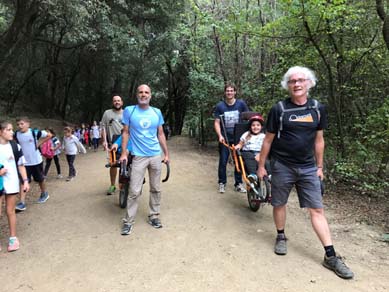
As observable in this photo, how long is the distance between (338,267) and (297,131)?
4.81ft

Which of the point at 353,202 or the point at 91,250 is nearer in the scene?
the point at 91,250

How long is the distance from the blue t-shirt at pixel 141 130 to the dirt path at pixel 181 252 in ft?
3.61

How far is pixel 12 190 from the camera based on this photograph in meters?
4.51

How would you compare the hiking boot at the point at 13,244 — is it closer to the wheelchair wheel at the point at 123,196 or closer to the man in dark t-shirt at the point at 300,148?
the wheelchair wheel at the point at 123,196

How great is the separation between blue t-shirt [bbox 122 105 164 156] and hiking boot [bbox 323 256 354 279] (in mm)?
2549

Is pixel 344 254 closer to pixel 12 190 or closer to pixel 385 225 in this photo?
pixel 385 225

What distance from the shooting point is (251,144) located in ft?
19.7

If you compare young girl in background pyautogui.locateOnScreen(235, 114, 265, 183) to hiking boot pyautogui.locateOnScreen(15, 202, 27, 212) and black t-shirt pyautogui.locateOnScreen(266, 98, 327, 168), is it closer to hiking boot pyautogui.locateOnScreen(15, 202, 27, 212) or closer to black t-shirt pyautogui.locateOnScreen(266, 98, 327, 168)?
black t-shirt pyautogui.locateOnScreen(266, 98, 327, 168)

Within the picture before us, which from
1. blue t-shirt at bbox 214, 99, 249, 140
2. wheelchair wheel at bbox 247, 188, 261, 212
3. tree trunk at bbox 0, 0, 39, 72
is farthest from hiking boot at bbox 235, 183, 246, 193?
tree trunk at bbox 0, 0, 39, 72

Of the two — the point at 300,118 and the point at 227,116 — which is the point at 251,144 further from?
the point at 300,118

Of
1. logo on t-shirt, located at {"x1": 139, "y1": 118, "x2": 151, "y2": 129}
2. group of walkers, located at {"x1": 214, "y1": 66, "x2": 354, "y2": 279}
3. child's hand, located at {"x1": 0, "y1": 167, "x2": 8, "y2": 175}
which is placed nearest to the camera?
group of walkers, located at {"x1": 214, "y1": 66, "x2": 354, "y2": 279}

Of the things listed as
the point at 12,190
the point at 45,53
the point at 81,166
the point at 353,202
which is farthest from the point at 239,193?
the point at 45,53

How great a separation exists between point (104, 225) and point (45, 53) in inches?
773

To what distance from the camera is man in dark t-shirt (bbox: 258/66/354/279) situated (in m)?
3.92
